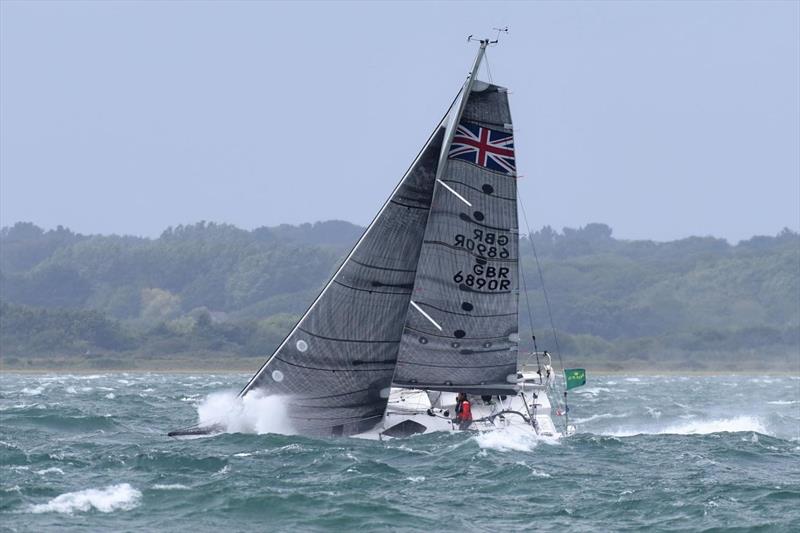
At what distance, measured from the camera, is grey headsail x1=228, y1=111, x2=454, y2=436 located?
33.3 m

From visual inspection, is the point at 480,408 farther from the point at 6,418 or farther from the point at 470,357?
the point at 6,418

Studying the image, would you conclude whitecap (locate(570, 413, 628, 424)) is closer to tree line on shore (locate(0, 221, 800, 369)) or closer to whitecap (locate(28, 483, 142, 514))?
whitecap (locate(28, 483, 142, 514))

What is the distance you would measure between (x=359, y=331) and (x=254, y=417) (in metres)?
3.04

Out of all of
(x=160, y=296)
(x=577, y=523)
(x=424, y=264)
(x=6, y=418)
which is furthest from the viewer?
(x=160, y=296)

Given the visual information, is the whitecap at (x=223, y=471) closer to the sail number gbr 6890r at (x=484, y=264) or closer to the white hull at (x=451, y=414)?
the white hull at (x=451, y=414)

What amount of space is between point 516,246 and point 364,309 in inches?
150

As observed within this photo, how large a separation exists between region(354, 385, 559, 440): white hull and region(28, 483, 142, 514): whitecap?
9.12 meters

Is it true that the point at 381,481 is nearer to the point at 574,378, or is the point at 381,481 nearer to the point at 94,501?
the point at 94,501

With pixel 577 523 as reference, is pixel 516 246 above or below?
above

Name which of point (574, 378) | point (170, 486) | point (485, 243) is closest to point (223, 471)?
point (170, 486)

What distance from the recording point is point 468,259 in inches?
1308

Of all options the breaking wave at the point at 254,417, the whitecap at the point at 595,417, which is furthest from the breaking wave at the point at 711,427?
the breaking wave at the point at 254,417

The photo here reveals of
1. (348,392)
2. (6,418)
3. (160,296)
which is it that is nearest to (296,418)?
(348,392)

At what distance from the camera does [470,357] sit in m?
33.7
